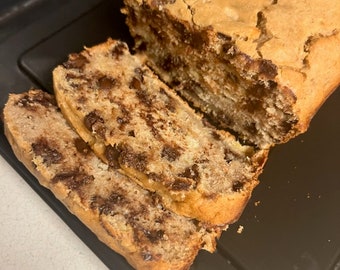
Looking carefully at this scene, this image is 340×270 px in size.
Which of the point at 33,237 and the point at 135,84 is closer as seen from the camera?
the point at 33,237

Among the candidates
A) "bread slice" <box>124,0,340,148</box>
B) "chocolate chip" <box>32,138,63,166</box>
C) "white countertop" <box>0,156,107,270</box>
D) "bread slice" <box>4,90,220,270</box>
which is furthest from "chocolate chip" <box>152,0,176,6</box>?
"white countertop" <box>0,156,107,270</box>

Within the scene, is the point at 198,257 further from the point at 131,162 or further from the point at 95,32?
the point at 95,32

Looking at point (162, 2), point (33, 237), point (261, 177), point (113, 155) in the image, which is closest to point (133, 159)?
point (113, 155)

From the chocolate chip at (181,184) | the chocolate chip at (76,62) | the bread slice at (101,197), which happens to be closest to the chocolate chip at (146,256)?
the bread slice at (101,197)

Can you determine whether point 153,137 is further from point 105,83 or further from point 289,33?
point 289,33

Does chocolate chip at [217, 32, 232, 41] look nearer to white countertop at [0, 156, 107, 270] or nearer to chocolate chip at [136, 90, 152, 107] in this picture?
chocolate chip at [136, 90, 152, 107]

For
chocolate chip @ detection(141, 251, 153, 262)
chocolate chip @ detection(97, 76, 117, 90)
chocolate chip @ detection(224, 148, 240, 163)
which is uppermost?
chocolate chip @ detection(97, 76, 117, 90)

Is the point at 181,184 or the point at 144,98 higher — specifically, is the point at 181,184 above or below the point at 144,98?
below
